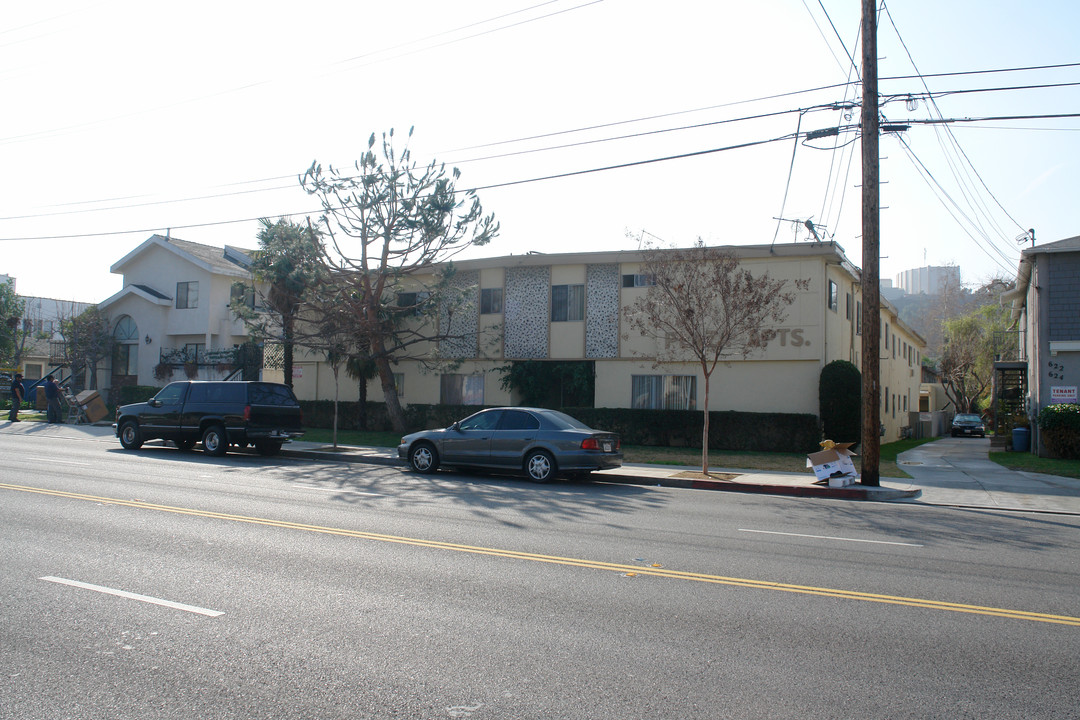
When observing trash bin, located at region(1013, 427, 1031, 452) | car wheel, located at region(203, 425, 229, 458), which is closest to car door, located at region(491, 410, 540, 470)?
car wheel, located at region(203, 425, 229, 458)

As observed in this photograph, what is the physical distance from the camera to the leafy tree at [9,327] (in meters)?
43.2

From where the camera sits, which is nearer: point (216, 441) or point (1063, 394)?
point (216, 441)

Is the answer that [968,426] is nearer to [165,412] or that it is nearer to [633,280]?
[633,280]

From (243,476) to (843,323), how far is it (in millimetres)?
19728

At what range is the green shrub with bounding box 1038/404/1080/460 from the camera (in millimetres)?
Result: 20703

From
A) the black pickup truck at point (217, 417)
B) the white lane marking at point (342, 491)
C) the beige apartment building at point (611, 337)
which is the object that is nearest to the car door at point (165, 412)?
the black pickup truck at point (217, 417)

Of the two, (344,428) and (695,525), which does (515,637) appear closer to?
(695,525)

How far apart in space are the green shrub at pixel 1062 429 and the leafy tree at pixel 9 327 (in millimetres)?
46129

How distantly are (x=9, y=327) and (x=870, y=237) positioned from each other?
44.8 metres

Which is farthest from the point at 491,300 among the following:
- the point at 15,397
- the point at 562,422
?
the point at 15,397

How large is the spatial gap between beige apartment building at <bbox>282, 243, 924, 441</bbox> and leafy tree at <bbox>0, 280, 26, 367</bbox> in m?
24.7

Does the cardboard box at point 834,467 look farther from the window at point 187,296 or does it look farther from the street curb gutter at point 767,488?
the window at point 187,296

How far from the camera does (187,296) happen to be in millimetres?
37000

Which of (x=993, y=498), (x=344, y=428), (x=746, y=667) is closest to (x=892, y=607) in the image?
(x=746, y=667)
